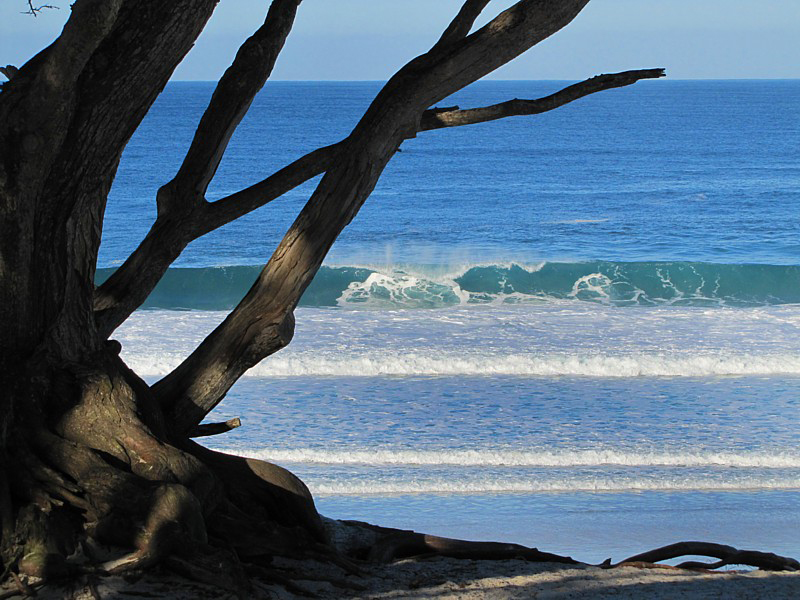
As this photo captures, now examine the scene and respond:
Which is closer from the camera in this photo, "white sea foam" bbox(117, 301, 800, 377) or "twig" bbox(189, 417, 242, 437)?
"twig" bbox(189, 417, 242, 437)

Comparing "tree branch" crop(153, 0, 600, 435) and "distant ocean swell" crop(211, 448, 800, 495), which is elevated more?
"tree branch" crop(153, 0, 600, 435)

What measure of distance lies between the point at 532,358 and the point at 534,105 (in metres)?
7.84

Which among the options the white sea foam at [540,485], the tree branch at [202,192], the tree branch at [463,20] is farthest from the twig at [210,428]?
the white sea foam at [540,485]

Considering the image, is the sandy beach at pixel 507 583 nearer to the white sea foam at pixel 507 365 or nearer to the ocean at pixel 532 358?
the ocean at pixel 532 358

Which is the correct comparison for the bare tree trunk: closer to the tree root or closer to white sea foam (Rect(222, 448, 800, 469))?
the tree root

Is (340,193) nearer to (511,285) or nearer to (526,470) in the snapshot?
(526,470)

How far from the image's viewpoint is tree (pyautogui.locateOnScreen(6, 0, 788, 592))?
11.0 feet

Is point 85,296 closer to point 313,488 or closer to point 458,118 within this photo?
point 458,118

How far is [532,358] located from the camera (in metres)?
12.0

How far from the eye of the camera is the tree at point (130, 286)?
335cm

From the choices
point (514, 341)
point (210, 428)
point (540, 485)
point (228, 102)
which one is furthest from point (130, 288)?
point (514, 341)

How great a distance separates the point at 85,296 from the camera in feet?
12.3

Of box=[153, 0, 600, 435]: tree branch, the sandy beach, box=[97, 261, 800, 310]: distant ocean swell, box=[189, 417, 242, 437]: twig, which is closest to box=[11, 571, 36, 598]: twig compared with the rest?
the sandy beach

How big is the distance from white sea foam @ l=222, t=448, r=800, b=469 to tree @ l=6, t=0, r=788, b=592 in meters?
3.90
